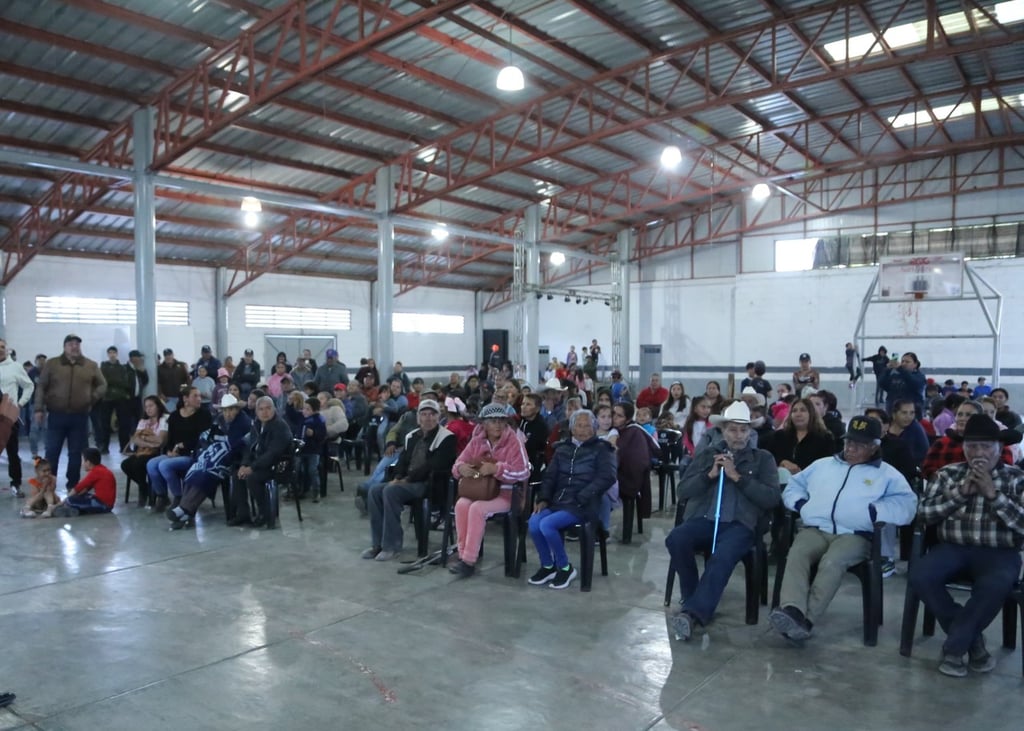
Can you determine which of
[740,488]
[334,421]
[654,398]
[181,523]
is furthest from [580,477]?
[654,398]

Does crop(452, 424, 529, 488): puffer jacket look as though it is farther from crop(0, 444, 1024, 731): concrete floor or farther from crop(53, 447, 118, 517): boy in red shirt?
crop(53, 447, 118, 517): boy in red shirt

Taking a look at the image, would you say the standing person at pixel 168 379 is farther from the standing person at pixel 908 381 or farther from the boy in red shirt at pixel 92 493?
the standing person at pixel 908 381

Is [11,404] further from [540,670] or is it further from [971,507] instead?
[971,507]

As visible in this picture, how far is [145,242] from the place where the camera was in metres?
11.0

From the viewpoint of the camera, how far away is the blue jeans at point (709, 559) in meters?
3.80

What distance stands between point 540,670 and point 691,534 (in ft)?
3.94

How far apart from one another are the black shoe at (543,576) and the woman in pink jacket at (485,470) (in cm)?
43

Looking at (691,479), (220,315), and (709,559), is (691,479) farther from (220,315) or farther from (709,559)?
(220,315)

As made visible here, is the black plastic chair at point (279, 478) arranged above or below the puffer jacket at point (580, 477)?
below

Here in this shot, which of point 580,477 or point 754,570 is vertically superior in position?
point 580,477

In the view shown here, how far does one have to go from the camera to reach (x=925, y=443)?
545cm

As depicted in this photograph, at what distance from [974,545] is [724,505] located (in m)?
1.17

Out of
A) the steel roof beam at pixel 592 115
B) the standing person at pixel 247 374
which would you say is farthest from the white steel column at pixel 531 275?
the standing person at pixel 247 374

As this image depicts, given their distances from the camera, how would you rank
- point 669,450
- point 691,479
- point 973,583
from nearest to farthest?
point 973,583 → point 691,479 → point 669,450
